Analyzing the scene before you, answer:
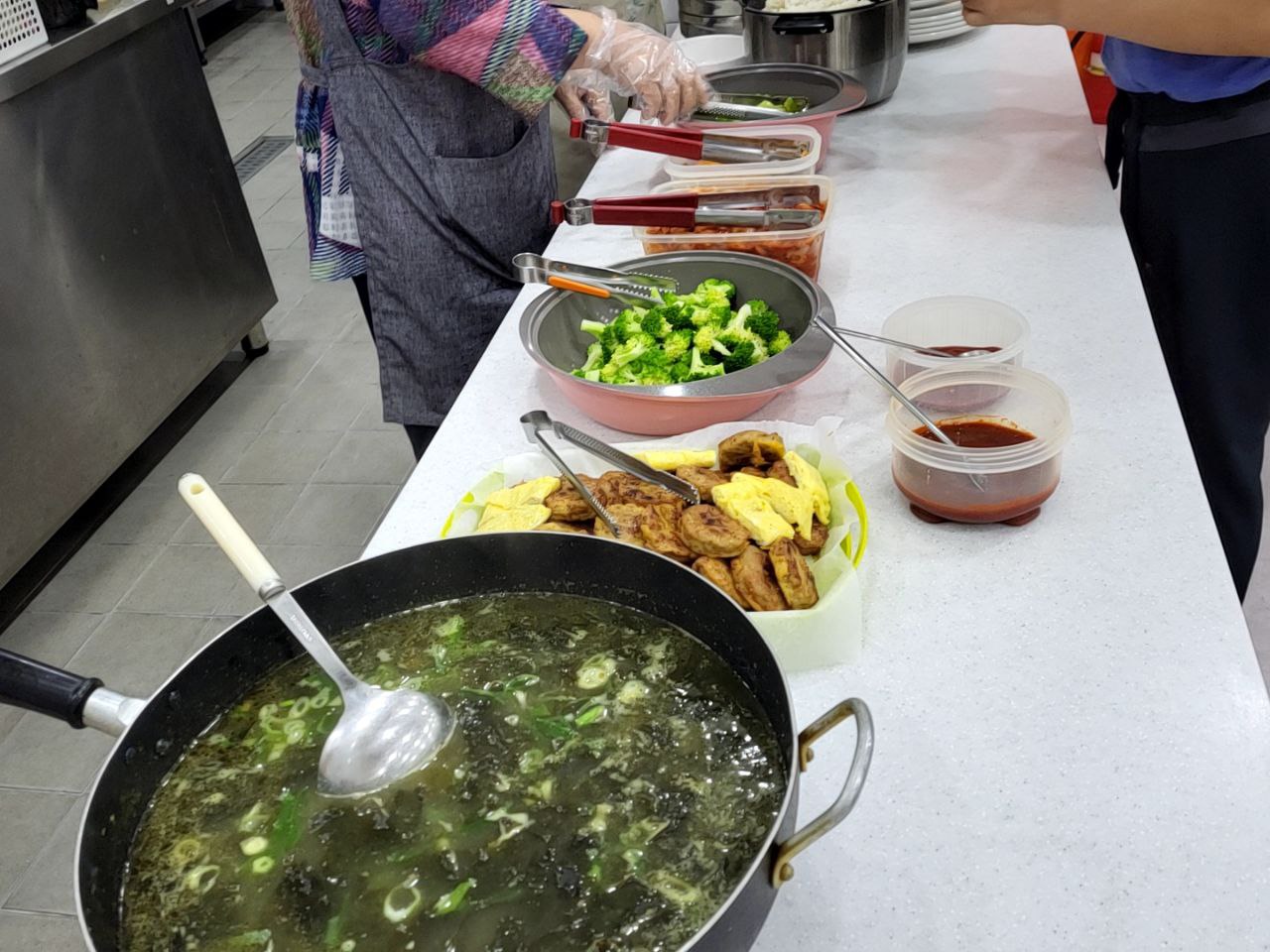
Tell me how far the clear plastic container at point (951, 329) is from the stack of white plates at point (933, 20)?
134cm

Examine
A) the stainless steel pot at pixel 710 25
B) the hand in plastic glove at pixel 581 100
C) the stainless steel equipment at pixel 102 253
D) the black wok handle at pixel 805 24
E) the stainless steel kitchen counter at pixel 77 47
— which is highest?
the stainless steel kitchen counter at pixel 77 47

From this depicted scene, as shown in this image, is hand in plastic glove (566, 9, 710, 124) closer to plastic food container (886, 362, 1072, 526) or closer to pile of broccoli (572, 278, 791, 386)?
pile of broccoli (572, 278, 791, 386)

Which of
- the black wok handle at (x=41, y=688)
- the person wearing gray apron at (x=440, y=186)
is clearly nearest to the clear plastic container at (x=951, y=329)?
the person wearing gray apron at (x=440, y=186)

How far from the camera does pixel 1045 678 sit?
3.33 ft

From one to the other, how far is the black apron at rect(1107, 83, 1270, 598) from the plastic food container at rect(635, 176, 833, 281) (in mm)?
650

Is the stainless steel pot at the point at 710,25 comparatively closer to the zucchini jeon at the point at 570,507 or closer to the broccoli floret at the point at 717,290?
the broccoli floret at the point at 717,290

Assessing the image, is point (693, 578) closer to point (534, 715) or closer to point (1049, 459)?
point (534, 715)

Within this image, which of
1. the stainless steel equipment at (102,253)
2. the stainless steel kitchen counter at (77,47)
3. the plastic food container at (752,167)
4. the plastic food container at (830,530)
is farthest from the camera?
the stainless steel equipment at (102,253)

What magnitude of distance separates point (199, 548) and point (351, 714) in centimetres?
228

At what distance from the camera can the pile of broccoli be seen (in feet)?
4.61

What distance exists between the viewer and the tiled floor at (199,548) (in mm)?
2209

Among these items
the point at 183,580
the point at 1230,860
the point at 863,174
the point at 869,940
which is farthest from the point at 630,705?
the point at 183,580

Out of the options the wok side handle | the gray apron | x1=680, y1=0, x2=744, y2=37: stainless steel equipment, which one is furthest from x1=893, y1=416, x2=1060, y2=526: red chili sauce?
x1=680, y1=0, x2=744, y2=37: stainless steel equipment

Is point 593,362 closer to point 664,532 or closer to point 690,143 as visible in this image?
point 664,532
